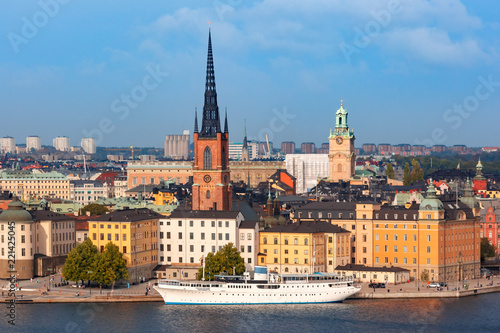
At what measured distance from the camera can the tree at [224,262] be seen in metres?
82.9

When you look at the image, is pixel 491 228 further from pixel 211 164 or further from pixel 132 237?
pixel 132 237

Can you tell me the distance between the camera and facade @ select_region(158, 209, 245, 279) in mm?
88562

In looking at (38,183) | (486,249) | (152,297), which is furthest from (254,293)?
(38,183)

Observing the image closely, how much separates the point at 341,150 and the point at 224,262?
→ 80.5 metres

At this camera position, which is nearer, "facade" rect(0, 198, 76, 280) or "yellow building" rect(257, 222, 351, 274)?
"yellow building" rect(257, 222, 351, 274)

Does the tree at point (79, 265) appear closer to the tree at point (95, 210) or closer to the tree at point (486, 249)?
the tree at point (95, 210)

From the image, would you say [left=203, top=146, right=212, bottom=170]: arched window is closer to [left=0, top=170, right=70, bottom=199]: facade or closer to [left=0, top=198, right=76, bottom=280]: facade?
[left=0, top=198, right=76, bottom=280]: facade

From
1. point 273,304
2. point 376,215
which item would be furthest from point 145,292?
point 376,215

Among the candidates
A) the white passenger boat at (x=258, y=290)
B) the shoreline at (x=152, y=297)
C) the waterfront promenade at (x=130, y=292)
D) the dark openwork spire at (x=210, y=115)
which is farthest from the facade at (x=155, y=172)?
the shoreline at (x=152, y=297)

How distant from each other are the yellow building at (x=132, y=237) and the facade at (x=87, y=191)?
286ft

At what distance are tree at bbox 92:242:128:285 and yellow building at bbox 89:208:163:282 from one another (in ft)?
5.85

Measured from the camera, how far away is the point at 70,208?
11994cm

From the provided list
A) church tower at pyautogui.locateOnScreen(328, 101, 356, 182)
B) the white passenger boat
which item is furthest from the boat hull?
church tower at pyautogui.locateOnScreen(328, 101, 356, 182)

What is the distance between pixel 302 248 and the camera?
87.2 m
